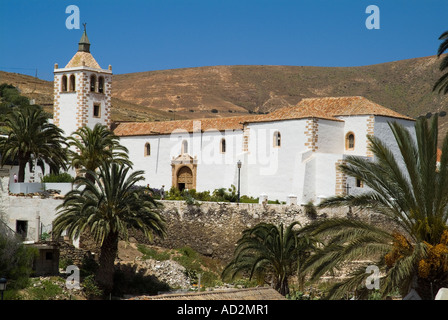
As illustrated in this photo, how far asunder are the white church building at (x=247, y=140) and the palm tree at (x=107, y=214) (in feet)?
29.7

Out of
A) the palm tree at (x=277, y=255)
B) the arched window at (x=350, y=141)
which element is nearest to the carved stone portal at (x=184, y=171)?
the arched window at (x=350, y=141)

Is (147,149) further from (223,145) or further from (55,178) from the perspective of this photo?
(55,178)

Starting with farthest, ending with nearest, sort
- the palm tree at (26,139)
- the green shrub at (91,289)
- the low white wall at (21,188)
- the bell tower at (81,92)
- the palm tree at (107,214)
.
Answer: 1. the bell tower at (81,92)
2. the palm tree at (26,139)
3. the low white wall at (21,188)
4. the green shrub at (91,289)
5. the palm tree at (107,214)

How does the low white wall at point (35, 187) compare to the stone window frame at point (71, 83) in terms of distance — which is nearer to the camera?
the low white wall at point (35, 187)

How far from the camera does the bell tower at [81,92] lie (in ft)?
149

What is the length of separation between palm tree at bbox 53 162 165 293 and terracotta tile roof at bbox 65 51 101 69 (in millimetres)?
18917

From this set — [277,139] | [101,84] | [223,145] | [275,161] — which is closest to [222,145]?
[223,145]

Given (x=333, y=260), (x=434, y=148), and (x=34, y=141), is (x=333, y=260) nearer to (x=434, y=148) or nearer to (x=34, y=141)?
(x=434, y=148)

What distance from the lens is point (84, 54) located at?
4647 cm

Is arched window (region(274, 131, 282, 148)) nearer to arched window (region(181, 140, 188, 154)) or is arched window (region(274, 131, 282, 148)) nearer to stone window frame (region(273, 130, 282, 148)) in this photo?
stone window frame (region(273, 130, 282, 148))

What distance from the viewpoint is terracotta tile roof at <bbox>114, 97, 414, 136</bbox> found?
37.9 m

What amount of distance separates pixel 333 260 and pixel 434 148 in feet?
12.2

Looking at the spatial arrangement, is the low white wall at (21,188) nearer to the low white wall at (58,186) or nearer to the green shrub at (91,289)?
the low white wall at (58,186)
